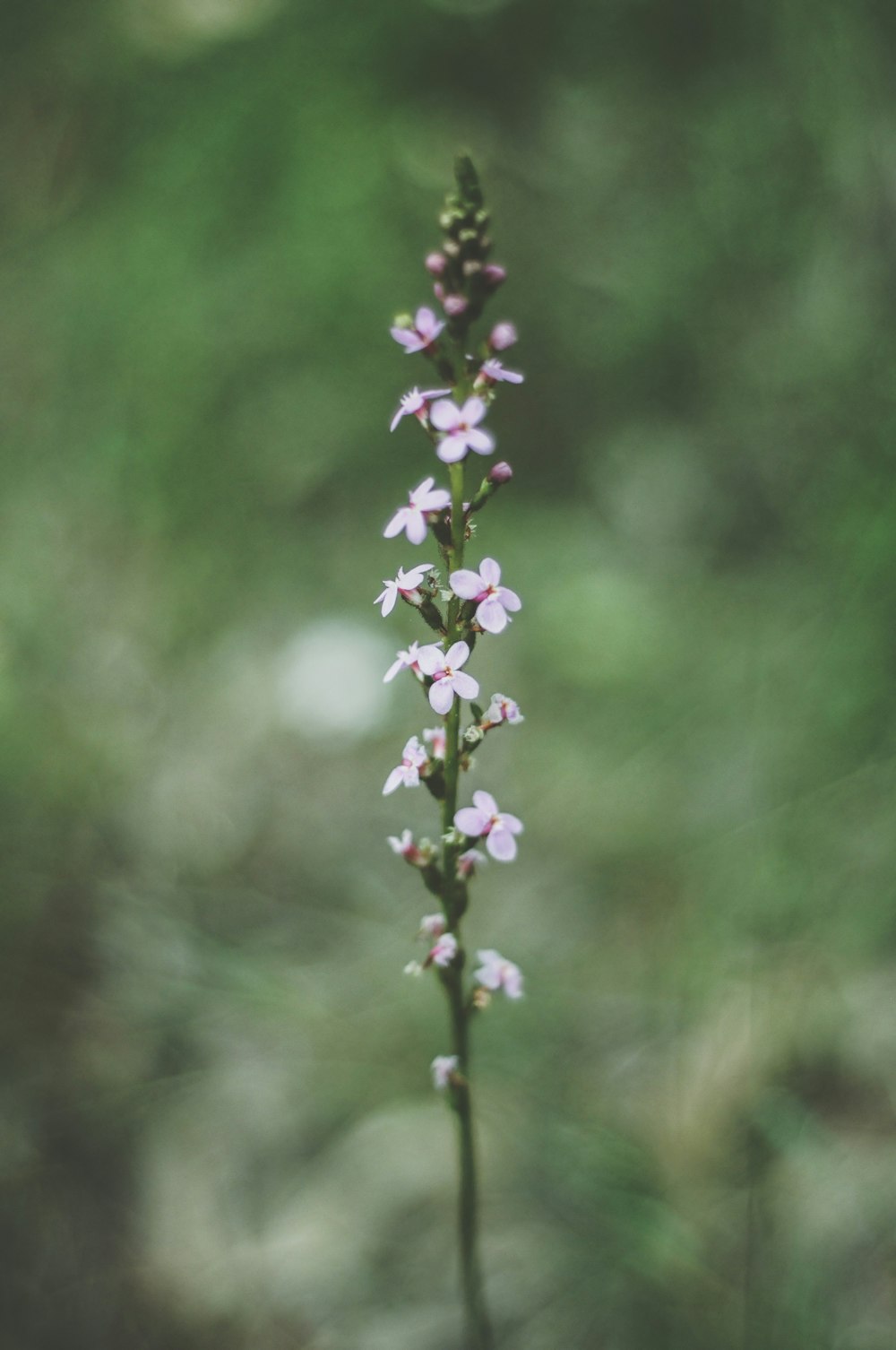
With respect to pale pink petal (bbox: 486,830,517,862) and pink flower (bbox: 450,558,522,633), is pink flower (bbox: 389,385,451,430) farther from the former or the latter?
pale pink petal (bbox: 486,830,517,862)

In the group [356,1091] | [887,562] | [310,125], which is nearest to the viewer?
[356,1091]

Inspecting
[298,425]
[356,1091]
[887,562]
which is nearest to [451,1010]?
[356,1091]

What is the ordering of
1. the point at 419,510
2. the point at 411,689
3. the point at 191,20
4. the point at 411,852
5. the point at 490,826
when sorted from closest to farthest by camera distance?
the point at 419,510
the point at 490,826
the point at 411,852
the point at 411,689
the point at 191,20

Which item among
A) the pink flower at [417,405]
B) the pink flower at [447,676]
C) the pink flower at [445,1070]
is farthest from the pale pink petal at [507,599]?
the pink flower at [445,1070]

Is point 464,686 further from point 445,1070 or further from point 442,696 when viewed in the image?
point 445,1070

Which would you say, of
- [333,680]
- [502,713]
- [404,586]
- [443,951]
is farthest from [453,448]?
[333,680]

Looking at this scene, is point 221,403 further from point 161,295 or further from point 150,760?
point 150,760

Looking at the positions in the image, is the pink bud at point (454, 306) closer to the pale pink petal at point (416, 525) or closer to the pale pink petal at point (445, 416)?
the pale pink petal at point (445, 416)
